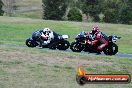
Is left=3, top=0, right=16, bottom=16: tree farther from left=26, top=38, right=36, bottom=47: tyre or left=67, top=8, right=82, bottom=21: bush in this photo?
left=26, top=38, right=36, bottom=47: tyre

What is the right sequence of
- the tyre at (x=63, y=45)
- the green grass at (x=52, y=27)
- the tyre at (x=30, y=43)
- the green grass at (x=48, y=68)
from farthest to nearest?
the green grass at (x=52, y=27), the tyre at (x=30, y=43), the tyre at (x=63, y=45), the green grass at (x=48, y=68)

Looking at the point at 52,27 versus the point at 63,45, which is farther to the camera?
the point at 52,27

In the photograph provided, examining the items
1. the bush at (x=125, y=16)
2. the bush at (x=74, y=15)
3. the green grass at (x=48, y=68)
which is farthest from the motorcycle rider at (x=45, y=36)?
the bush at (x=125, y=16)

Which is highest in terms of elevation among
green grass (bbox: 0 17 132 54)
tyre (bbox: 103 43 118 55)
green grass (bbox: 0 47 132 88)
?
green grass (bbox: 0 47 132 88)

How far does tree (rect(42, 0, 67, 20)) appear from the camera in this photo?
7344 centimetres

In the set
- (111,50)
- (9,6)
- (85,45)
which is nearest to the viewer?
(111,50)

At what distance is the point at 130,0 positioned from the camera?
75750 mm

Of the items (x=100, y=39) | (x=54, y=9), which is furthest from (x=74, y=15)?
(x=100, y=39)

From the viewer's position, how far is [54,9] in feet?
241

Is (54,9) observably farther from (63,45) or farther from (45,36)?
(63,45)

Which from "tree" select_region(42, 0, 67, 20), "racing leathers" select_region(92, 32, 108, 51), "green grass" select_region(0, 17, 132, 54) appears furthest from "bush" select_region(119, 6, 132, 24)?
"racing leathers" select_region(92, 32, 108, 51)

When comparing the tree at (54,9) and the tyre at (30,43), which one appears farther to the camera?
the tree at (54,9)

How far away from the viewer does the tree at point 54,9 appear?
73438 millimetres

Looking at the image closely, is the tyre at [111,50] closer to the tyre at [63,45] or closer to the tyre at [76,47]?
the tyre at [76,47]
